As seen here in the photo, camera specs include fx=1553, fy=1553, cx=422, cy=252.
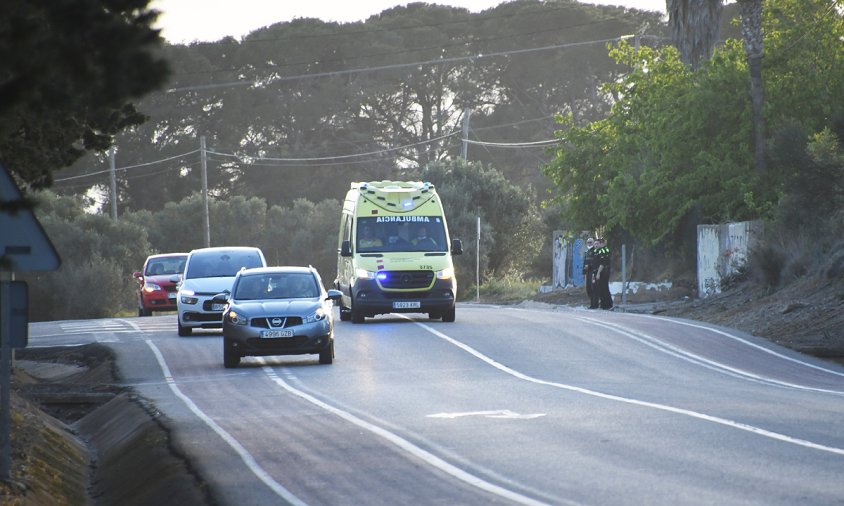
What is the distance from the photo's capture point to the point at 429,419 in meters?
16.3

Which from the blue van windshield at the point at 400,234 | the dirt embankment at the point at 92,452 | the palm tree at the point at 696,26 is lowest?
the dirt embankment at the point at 92,452

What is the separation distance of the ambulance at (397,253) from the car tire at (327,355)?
680 cm

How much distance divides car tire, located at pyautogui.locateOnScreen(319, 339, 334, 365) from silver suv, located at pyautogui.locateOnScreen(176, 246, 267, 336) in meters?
5.45

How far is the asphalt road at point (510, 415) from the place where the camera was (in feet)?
37.3

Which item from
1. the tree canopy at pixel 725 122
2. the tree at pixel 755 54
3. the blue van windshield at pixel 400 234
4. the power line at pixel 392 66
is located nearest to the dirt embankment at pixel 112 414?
the tree canopy at pixel 725 122

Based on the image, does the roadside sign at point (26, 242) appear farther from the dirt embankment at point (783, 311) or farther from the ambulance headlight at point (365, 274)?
the ambulance headlight at point (365, 274)

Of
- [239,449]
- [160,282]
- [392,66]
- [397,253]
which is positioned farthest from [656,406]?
[392,66]

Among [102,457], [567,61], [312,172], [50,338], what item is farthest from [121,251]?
[102,457]

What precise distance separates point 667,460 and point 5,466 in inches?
205

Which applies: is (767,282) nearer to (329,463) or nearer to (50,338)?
(50,338)

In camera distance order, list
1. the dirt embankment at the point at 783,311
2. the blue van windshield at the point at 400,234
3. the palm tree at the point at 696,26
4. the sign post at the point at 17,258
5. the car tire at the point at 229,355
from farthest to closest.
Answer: the palm tree at the point at 696,26, the blue van windshield at the point at 400,234, the dirt embankment at the point at 783,311, the car tire at the point at 229,355, the sign post at the point at 17,258

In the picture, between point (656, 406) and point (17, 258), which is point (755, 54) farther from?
point (17, 258)

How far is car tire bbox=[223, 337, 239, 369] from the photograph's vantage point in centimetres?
2398

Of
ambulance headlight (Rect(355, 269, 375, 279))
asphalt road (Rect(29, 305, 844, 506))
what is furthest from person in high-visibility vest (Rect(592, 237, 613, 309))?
ambulance headlight (Rect(355, 269, 375, 279))
